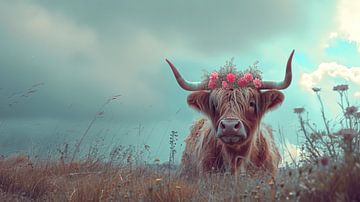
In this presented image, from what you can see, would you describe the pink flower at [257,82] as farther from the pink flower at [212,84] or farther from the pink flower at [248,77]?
the pink flower at [212,84]

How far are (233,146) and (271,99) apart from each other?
112 cm

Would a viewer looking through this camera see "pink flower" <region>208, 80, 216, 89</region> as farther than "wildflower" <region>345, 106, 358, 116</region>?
Yes

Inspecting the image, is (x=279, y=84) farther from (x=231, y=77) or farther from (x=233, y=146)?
(x=233, y=146)

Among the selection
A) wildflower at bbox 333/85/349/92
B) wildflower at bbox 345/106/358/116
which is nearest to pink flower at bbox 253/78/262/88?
wildflower at bbox 333/85/349/92

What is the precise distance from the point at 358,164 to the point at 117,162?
17.0ft

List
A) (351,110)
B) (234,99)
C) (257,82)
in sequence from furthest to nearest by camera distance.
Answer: (257,82)
(234,99)
(351,110)

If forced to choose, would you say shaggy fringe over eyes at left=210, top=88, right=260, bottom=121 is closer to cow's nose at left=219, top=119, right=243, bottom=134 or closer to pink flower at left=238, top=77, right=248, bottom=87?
pink flower at left=238, top=77, right=248, bottom=87

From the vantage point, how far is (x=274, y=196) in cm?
301

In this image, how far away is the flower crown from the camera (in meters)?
7.69

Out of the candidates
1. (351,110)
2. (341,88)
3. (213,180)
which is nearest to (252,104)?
(213,180)

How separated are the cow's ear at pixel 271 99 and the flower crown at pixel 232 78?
0.20 meters

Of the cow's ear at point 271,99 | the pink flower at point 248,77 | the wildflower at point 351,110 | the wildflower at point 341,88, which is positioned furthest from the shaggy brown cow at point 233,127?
the wildflower at point 351,110

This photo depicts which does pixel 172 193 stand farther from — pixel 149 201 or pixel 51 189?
pixel 51 189

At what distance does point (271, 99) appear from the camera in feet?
25.9
